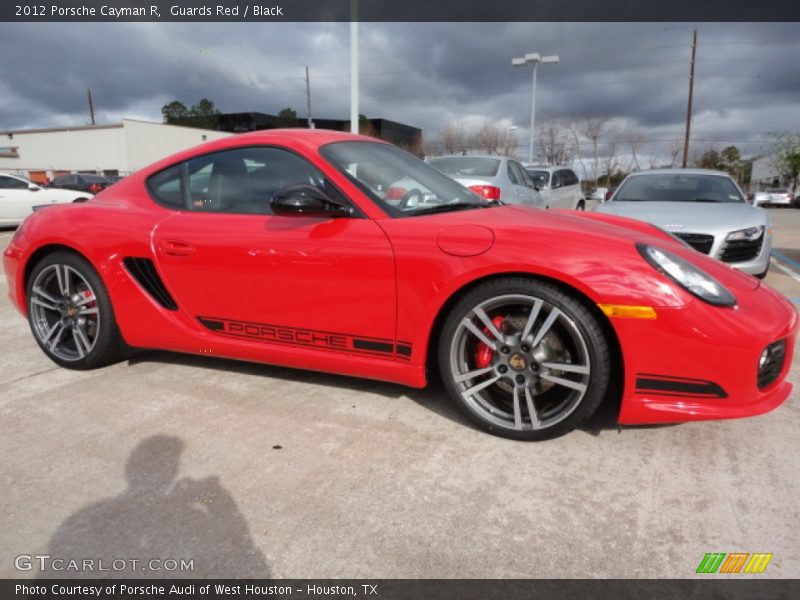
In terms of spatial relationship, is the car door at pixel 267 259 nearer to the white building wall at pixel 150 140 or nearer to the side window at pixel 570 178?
the side window at pixel 570 178

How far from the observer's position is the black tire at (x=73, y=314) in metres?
3.07

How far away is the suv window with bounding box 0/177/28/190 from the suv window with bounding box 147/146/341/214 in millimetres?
12364

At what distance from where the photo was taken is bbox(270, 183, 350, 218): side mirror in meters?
2.38

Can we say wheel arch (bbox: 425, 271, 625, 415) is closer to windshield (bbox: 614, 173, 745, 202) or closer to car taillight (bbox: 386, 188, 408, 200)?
car taillight (bbox: 386, 188, 408, 200)

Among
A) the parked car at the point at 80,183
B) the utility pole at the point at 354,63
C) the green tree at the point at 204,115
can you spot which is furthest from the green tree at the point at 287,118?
the utility pole at the point at 354,63

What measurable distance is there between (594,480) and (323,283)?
139 cm

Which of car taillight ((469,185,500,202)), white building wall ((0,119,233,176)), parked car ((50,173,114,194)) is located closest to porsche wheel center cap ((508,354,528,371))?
car taillight ((469,185,500,202))

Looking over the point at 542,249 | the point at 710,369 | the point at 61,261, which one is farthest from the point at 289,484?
the point at 61,261

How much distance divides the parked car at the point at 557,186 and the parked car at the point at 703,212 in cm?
412

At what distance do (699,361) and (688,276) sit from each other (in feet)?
1.08

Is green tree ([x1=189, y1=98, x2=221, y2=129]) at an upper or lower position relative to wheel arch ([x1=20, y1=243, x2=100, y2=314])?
upper

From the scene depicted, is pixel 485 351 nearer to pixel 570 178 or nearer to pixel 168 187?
pixel 168 187

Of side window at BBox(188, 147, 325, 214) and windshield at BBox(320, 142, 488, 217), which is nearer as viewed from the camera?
windshield at BBox(320, 142, 488, 217)

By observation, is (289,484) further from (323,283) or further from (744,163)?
(744,163)
